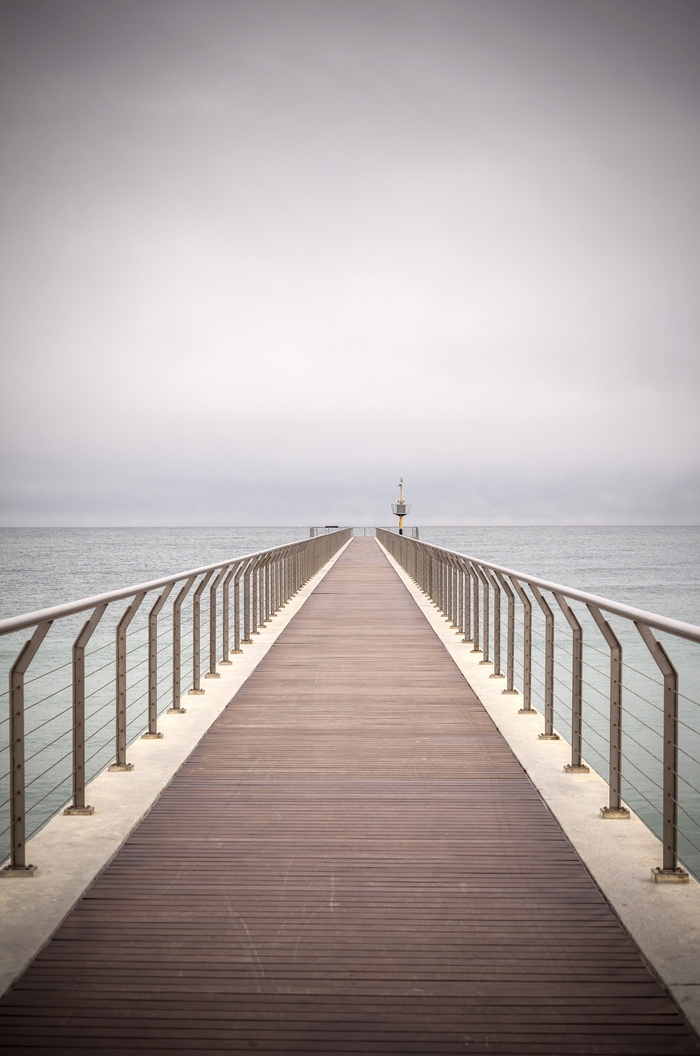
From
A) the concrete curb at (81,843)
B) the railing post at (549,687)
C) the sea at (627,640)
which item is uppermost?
the railing post at (549,687)

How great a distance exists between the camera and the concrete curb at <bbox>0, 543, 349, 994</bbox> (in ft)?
8.38

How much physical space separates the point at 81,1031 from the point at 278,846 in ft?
4.09

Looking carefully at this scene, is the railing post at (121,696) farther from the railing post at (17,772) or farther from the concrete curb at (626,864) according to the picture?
the concrete curb at (626,864)

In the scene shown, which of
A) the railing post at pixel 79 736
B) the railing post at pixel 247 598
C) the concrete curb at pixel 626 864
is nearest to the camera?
the concrete curb at pixel 626 864

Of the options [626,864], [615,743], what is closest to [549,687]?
[615,743]

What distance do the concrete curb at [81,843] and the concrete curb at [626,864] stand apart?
185 centimetres

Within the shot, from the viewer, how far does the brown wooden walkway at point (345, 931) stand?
6.97 feet

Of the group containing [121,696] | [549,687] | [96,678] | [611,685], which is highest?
[611,685]

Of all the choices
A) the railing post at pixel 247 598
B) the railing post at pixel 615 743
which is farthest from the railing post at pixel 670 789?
the railing post at pixel 247 598

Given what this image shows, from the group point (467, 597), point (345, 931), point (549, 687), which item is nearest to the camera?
point (345, 931)

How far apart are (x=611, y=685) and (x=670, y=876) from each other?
2.72 feet

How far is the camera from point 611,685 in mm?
3537

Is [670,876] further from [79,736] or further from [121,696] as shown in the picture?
[121,696]

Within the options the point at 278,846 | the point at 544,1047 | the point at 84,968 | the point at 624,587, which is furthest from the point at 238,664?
the point at 624,587
